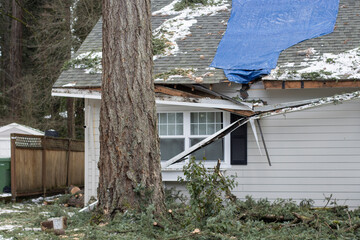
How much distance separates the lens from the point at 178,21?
1089 cm

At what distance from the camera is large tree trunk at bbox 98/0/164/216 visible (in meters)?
6.08

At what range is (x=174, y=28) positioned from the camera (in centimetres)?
1062

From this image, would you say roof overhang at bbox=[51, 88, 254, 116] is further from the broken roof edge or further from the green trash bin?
the green trash bin

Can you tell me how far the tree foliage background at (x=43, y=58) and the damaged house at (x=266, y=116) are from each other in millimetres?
8264

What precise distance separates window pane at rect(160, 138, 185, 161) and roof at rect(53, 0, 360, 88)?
47.0 inches

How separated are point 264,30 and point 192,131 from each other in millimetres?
2633

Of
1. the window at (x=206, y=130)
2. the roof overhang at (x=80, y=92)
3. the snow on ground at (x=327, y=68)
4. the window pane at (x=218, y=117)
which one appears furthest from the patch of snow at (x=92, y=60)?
the snow on ground at (x=327, y=68)

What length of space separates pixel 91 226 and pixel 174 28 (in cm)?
583

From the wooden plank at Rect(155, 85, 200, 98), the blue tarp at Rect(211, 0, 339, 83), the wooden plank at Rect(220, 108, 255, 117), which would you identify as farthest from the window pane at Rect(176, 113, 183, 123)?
the blue tarp at Rect(211, 0, 339, 83)

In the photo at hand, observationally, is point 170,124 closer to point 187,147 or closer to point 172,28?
point 187,147

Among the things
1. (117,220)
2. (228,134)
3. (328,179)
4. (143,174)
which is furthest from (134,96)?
(328,179)

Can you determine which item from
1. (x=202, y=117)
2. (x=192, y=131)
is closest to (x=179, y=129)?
(x=192, y=131)

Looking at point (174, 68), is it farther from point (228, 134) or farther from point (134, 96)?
point (134, 96)

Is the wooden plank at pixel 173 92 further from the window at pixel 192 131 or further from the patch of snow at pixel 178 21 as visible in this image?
the patch of snow at pixel 178 21
